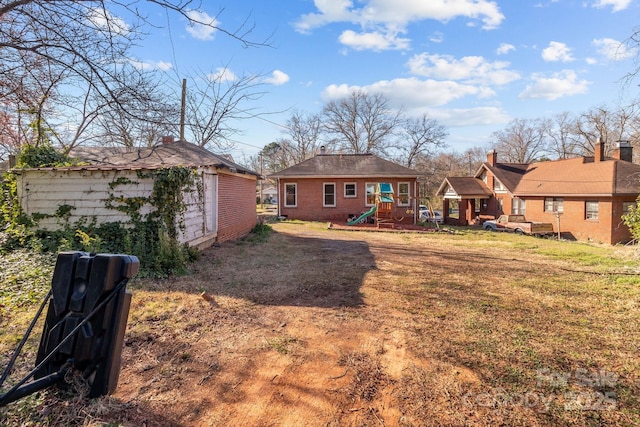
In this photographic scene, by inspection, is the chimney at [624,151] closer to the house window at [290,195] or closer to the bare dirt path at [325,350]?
the house window at [290,195]

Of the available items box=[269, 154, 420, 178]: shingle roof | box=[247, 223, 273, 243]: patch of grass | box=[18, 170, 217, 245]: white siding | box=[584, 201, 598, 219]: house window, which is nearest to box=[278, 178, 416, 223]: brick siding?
box=[269, 154, 420, 178]: shingle roof

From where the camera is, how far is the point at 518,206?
23.8 meters

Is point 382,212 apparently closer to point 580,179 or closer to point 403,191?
point 403,191

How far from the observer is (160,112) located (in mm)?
4730

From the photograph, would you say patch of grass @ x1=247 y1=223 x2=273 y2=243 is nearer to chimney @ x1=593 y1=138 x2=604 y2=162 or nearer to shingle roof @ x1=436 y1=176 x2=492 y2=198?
shingle roof @ x1=436 y1=176 x2=492 y2=198

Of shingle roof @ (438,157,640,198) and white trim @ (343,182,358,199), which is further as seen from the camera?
white trim @ (343,182,358,199)

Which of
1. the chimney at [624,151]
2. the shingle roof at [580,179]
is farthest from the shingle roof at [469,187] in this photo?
the chimney at [624,151]

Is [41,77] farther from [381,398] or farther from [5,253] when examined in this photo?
[381,398]

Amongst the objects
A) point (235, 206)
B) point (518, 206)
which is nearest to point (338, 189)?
point (235, 206)

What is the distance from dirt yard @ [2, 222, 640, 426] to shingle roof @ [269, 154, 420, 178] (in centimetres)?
1380

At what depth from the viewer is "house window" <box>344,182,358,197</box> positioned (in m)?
20.2

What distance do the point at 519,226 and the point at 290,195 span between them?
48.5ft

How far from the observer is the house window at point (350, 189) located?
20203mm

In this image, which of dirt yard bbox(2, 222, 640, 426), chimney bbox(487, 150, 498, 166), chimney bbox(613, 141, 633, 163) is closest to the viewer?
dirt yard bbox(2, 222, 640, 426)
